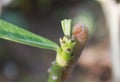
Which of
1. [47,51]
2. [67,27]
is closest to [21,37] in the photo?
[67,27]

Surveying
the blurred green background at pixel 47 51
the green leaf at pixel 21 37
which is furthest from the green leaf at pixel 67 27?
the blurred green background at pixel 47 51

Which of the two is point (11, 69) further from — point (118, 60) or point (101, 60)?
point (118, 60)

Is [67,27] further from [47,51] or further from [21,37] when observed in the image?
[47,51]

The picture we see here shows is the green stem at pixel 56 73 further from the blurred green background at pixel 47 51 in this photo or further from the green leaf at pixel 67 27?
the blurred green background at pixel 47 51

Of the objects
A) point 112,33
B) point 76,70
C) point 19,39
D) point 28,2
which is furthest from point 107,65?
point 19,39

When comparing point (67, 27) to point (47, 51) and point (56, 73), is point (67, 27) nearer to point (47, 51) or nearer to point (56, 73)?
point (56, 73)

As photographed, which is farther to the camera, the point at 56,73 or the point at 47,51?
the point at 47,51

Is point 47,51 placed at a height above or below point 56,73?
above
